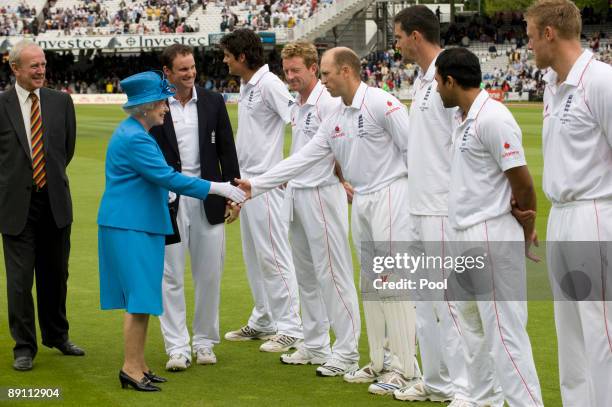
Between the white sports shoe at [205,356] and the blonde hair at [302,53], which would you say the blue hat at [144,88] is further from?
the white sports shoe at [205,356]

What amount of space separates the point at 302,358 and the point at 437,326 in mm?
1632

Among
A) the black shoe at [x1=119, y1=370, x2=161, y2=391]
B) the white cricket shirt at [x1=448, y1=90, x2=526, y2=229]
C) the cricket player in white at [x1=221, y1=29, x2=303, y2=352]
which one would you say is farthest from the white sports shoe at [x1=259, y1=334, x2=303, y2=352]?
the white cricket shirt at [x1=448, y1=90, x2=526, y2=229]

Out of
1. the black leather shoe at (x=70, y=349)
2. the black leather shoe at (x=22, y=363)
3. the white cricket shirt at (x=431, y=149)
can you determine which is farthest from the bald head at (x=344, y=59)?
the black leather shoe at (x=22, y=363)

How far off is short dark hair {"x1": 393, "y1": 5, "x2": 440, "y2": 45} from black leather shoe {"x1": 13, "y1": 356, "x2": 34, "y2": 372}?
12.7 ft

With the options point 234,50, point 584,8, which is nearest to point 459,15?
point 584,8

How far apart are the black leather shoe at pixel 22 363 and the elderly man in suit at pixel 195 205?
107 centimetres

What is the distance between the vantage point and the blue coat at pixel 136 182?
7172mm

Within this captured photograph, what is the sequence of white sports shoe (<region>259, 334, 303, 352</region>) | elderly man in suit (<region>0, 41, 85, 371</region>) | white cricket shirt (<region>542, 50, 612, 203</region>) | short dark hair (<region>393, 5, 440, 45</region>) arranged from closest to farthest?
white cricket shirt (<region>542, 50, 612, 203</region>) → short dark hair (<region>393, 5, 440, 45</region>) → elderly man in suit (<region>0, 41, 85, 371</region>) → white sports shoe (<region>259, 334, 303, 352</region>)

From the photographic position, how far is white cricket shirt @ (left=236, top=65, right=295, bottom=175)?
8.88m

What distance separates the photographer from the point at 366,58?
67.8m

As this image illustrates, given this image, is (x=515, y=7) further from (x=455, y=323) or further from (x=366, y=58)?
(x=455, y=323)

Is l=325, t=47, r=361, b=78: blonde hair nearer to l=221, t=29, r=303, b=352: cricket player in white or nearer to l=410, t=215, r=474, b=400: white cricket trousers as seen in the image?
l=410, t=215, r=474, b=400: white cricket trousers

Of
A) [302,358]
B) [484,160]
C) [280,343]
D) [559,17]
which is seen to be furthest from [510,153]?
[280,343]

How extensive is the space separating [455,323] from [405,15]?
81.3 inches
